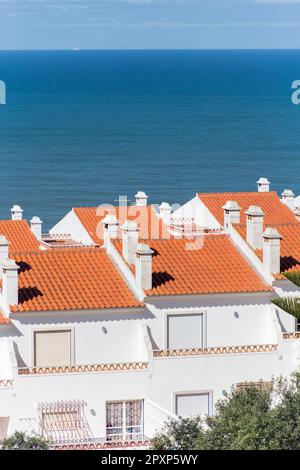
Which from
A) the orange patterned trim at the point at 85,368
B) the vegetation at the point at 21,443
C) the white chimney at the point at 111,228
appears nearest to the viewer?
the vegetation at the point at 21,443

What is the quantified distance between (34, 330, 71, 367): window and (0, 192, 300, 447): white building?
0.03 metres

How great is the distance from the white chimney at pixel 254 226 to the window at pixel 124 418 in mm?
6075

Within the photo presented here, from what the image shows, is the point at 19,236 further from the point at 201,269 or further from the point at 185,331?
the point at 185,331

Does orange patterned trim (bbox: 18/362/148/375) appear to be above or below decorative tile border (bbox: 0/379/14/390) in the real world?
Result: above

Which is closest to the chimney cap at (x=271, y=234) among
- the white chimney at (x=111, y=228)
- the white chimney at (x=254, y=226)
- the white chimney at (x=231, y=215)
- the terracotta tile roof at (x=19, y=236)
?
the white chimney at (x=254, y=226)

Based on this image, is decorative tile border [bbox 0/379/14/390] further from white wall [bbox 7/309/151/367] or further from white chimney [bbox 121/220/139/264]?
white chimney [bbox 121/220/139/264]

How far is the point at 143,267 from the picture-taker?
140 ft

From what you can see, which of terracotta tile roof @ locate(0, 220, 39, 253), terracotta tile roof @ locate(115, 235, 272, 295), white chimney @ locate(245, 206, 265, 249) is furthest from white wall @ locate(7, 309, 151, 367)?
terracotta tile roof @ locate(0, 220, 39, 253)

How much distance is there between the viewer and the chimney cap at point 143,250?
42.7m

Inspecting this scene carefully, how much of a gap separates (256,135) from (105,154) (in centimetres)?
2807

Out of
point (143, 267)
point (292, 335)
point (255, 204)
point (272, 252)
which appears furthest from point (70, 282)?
point (255, 204)

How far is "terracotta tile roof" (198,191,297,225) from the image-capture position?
58.4 meters

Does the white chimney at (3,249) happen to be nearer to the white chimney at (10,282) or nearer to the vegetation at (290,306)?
the white chimney at (10,282)

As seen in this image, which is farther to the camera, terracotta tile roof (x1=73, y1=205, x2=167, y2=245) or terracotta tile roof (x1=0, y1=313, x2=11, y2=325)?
terracotta tile roof (x1=73, y1=205, x2=167, y2=245)
